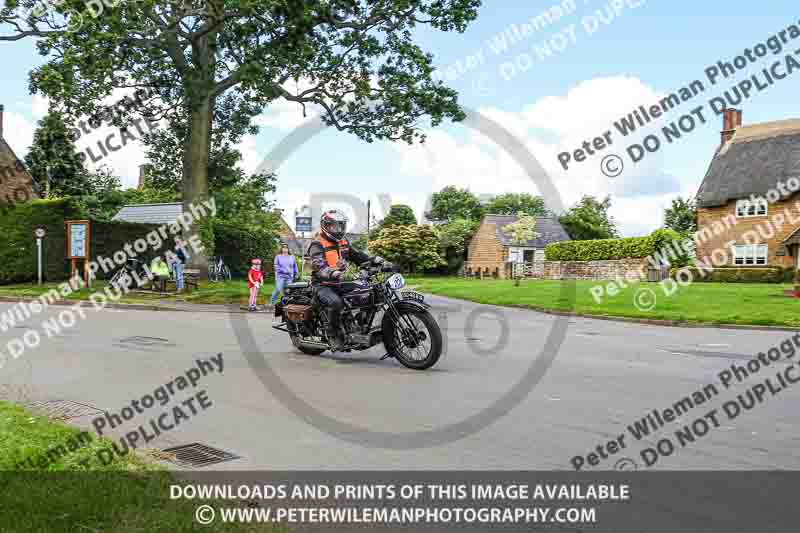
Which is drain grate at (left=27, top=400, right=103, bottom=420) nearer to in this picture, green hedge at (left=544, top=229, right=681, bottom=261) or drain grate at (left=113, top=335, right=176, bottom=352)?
drain grate at (left=113, top=335, right=176, bottom=352)

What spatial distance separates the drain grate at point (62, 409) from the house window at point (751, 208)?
153 ft

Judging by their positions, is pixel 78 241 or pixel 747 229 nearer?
pixel 78 241

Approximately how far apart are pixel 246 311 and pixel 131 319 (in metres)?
3.70

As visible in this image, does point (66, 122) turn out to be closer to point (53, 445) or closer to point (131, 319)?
point (131, 319)

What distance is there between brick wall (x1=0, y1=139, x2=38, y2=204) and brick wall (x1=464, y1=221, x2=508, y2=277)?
36.6 m

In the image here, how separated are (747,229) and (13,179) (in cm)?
4526

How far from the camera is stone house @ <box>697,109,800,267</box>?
42.8 meters

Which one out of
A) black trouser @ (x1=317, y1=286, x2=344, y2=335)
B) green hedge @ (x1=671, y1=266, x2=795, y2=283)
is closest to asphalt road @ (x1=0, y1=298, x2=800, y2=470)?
black trouser @ (x1=317, y1=286, x2=344, y2=335)

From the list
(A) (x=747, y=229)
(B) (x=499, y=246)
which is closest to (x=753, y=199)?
(A) (x=747, y=229)

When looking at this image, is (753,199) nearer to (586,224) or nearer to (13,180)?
(586,224)

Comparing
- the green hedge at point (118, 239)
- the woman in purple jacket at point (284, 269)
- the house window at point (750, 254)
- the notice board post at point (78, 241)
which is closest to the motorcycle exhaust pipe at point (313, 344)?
the woman in purple jacket at point (284, 269)

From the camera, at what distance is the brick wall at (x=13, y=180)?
36.5 m

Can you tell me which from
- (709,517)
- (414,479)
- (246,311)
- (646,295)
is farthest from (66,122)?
(709,517)

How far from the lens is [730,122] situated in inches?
1999
